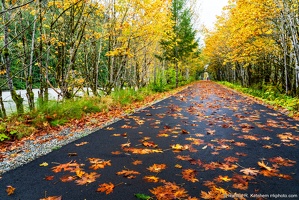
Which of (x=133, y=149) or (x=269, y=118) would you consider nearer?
(x=133, y=149)

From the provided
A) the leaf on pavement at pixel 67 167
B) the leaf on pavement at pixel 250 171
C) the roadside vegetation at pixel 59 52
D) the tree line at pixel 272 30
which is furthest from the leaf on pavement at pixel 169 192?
the tree line at pixel 272 30

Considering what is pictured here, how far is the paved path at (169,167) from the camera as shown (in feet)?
9.49

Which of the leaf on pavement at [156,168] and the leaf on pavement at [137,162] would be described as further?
the leaf on pavement at [137,162]

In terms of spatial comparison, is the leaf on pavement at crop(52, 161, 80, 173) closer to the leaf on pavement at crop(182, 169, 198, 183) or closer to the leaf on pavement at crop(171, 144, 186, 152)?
the leaf on pavement at crop(182, 169, 198, 183)

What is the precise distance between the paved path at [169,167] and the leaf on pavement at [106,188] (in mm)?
13

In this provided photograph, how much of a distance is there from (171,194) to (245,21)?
38.1ft

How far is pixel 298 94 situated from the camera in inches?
455

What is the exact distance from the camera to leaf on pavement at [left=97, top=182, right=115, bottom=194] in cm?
293

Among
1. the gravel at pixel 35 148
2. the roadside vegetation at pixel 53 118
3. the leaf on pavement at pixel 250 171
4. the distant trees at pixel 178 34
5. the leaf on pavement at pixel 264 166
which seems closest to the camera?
the leaf on pavement at pixel 250 171

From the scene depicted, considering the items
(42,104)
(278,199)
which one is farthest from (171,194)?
(42,104)

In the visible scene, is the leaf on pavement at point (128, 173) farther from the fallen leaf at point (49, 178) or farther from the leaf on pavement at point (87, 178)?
the fallen leaf at point (49, 178)

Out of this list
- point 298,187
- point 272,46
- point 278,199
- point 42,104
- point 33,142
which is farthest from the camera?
point 272,46

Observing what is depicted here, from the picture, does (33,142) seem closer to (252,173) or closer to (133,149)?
(133,149)

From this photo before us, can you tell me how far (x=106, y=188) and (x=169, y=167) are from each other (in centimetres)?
111
